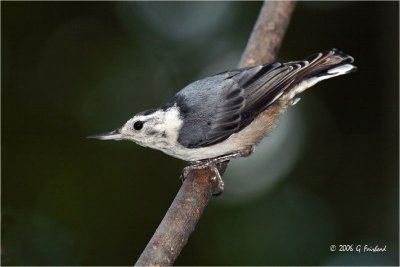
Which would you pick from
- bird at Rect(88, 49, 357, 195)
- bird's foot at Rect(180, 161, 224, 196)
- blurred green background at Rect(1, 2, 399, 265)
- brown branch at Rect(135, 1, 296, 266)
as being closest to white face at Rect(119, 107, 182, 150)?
bird at Rect(88, 49, 357, 195)

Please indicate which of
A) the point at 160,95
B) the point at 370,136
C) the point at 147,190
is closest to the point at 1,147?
the point at 147,190

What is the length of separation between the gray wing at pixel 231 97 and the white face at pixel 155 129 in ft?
0.19

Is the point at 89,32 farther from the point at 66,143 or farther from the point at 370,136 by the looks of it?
the point at 370,136

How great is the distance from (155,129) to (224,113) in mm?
486

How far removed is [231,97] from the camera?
4.12 meters

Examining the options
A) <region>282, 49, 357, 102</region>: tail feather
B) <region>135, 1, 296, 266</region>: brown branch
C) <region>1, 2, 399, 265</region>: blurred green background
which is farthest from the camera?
<region>1, 2, 399, 265</region>: blurred green background

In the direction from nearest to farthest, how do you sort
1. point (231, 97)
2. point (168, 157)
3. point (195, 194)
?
point (195, 194), point (231, 97), point (168, 157)

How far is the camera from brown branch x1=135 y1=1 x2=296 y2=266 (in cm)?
288

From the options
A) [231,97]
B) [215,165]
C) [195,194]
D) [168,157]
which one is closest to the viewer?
[195,194]

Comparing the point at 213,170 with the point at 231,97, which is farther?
the point at 231,97

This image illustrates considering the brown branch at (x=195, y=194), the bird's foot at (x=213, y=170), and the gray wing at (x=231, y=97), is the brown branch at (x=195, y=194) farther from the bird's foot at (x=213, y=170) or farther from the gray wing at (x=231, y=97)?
the gray wing at (x=231, y=97)

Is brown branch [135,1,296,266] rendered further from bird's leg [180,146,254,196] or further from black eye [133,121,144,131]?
black eye [133,121,144,131]

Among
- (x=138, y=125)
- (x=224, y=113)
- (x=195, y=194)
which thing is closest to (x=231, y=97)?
(x=224, y=113)

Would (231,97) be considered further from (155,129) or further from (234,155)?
(155,129)
